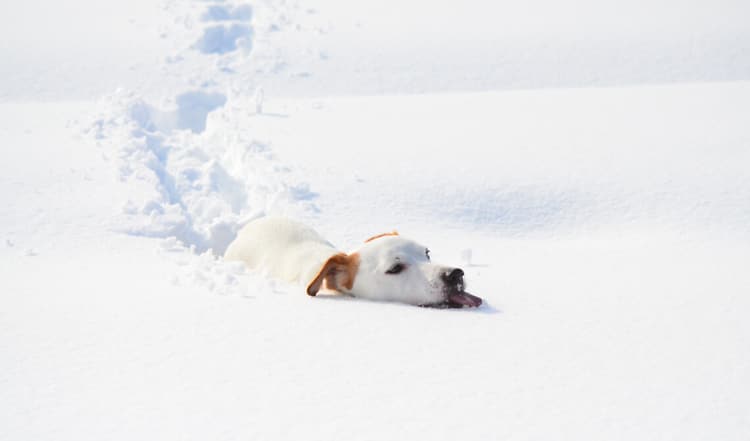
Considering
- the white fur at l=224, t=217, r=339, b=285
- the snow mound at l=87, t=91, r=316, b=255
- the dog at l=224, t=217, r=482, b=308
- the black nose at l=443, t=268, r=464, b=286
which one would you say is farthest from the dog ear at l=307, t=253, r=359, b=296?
the snow mound at l=87, t=91, r=316, b=255

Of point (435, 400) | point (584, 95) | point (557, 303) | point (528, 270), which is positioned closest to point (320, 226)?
point (528, 270)

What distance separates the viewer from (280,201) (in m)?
5.80

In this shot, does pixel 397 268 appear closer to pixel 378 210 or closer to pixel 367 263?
pixel 367 263

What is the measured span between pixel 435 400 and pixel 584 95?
19.8 feet

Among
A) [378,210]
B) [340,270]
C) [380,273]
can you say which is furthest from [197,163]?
[380,273]

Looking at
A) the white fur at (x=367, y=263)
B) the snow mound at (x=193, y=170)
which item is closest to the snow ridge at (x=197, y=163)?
the snow mound at (x=193, y=170)

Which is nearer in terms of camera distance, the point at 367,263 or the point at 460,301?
the point at 460,301

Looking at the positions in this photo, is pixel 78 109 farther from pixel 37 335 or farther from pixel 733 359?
pixel 733 359

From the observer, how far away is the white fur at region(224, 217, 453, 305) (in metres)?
3.79

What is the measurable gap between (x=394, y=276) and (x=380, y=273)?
0.07m

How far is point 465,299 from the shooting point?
12.0 feet

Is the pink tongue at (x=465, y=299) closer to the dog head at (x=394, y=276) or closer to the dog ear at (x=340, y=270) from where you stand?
the dog head at (x=394, y=276)

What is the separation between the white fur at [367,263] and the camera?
3791 millimetres

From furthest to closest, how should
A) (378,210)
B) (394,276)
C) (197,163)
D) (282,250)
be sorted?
1. (197,163)
2. (378,210)
3. (282,250)
4. (394,276)
